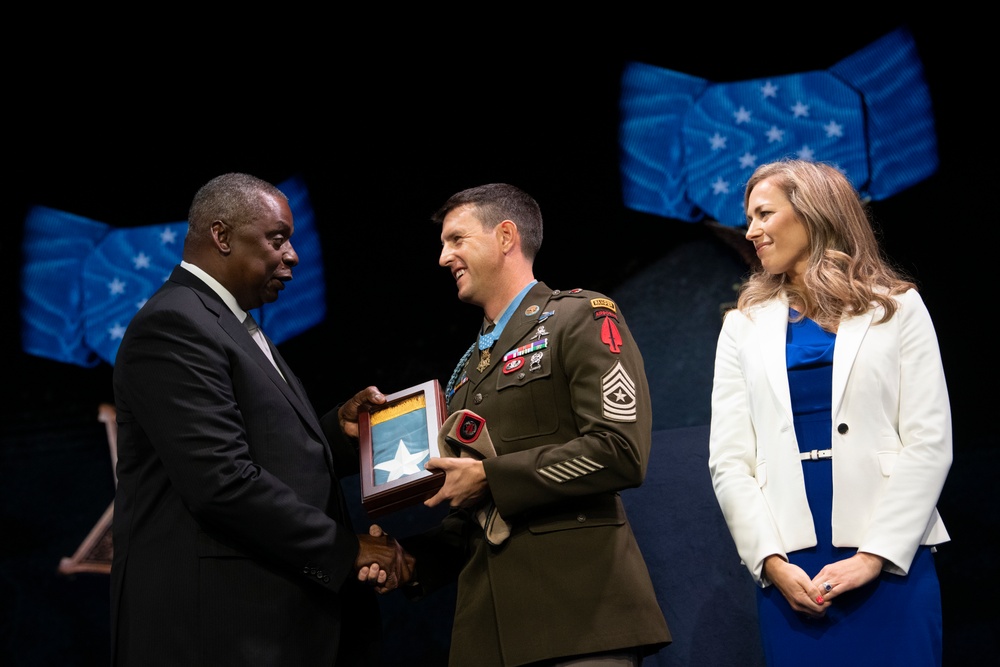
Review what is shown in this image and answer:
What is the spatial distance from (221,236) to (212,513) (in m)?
0.75

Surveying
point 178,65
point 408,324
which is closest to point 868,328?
point 408,324

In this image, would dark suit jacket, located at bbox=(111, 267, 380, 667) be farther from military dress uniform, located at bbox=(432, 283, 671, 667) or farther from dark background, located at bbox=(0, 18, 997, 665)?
dark background, located at bbox=(0, 18, 997, 665)

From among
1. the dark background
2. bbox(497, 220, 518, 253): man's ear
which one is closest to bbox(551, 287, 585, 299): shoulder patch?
bbox(497, 220, 518, 253): man's ear

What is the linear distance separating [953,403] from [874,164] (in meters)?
0.91

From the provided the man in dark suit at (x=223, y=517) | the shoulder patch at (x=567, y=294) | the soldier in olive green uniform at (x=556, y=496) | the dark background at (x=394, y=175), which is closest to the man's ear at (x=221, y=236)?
the man in dark suit at (x=223, y=517)

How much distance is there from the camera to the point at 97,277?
387 centimetres

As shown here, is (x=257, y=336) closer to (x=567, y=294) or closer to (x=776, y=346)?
(x=567, y=294)

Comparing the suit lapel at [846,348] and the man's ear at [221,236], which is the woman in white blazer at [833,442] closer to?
the suit lapel at [846,348]

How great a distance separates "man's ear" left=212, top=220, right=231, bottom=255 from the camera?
2.42 meters

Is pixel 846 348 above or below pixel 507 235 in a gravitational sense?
below

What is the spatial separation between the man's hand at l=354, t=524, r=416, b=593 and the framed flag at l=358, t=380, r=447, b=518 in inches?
3.7

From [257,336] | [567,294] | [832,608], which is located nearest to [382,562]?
[257,336]

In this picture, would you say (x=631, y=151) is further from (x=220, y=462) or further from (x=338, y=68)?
(x=220, y=462)

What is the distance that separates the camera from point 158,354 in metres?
2.12
